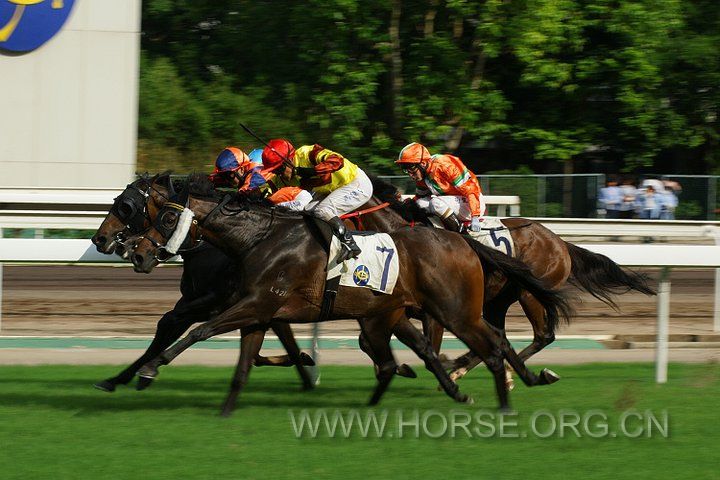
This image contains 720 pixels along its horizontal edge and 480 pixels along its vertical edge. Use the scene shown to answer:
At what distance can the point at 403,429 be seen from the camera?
6309 mm

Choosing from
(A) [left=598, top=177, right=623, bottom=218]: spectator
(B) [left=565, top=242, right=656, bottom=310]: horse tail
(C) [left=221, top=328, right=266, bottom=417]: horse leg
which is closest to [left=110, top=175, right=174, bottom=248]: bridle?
(C) [left=221, top=328, right=266, bottom=417]: horse leg

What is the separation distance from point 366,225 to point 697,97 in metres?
16.4

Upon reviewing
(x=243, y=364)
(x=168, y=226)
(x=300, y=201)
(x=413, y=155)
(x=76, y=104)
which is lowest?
(x=243, y=364)

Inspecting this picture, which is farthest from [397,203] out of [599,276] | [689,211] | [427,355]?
[689,211]

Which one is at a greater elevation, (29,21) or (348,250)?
(29,21)

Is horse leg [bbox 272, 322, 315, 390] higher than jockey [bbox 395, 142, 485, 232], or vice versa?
jockey [bbox 395, 142, 485, 232]

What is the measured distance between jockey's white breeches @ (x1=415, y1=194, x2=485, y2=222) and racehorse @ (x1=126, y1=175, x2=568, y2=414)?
1.06 metres

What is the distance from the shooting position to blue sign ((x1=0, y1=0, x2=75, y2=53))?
1777cm

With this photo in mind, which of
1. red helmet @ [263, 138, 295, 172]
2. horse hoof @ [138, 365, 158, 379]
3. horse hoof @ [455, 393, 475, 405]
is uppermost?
red helmet @ [263, 138, 295, 172]

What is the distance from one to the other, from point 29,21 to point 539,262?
461 inches

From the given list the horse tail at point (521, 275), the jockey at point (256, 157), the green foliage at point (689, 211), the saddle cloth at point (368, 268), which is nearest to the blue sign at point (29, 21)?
the jockey at point (256, 157)

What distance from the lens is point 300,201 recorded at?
26.0 ft

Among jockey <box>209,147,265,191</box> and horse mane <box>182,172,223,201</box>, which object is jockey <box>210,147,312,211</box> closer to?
jockey <box>209,147,265,191</box>

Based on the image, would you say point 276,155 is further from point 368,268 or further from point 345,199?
point 368,268
